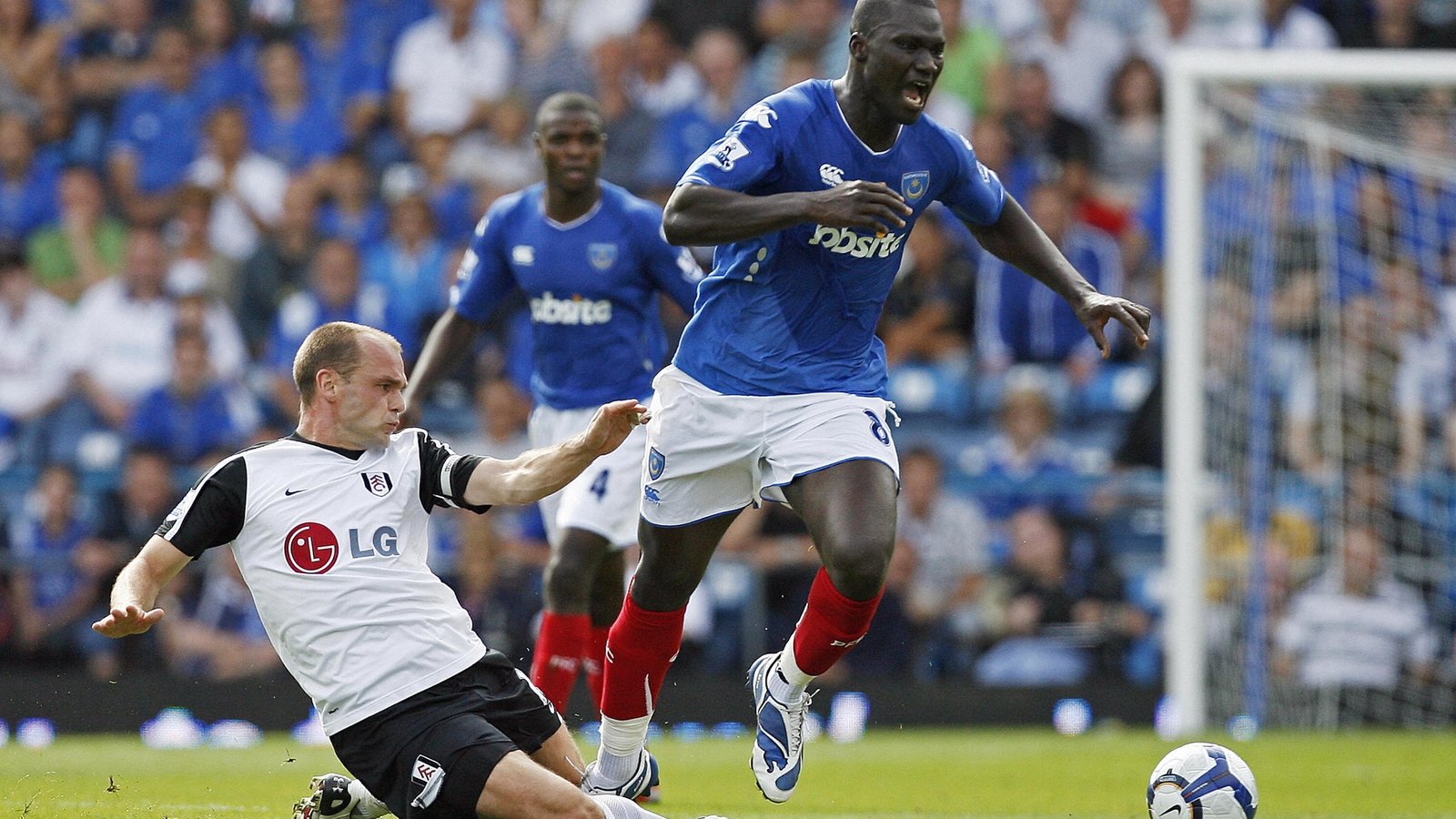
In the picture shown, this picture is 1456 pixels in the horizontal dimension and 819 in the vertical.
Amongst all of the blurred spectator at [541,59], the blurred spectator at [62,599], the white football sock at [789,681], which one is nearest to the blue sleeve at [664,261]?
the white football sock at [789,681]

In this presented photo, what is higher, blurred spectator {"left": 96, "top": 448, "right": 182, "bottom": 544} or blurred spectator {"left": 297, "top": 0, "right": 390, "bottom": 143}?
blurred spectator {"left": 297, "top": 0, "right": 390, "bottom": 143}

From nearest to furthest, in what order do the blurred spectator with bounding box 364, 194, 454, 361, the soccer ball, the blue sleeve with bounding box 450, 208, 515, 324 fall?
1. the soccer ball
2. the blue sleeve with bounding box 450, 208, 515, 324
3. the blurred spectator with bounding box 364, 194, 454, 361

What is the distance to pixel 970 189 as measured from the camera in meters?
6.49

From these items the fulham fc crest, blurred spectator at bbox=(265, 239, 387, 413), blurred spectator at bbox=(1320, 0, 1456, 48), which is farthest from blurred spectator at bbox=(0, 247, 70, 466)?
blurred spectator at bbox=(1320, 0, 1456, 48)

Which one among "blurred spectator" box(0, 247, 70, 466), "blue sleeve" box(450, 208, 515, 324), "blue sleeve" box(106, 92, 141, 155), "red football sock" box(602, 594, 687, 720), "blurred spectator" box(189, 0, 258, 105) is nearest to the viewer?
"red football sock" box(602, 594, 687, 720)

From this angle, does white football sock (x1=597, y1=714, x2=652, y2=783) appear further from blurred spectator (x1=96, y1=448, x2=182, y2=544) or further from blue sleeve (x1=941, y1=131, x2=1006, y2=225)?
blurred spectator (x1=96, y1=448, x2=182, y2=544)

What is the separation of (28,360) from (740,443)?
9.97 m

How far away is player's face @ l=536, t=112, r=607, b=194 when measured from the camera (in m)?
8.56

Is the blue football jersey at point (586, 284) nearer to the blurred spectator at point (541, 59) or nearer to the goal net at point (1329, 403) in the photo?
the goal net at point (1329, 403)

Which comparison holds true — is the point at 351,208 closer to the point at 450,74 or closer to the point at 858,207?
the point at 450,74

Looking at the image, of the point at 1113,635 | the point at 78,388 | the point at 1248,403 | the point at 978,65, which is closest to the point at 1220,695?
the point at 1113,635

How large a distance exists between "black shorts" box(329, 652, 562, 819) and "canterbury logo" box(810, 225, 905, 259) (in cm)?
176

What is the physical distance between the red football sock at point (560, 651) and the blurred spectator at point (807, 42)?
26.6 ft

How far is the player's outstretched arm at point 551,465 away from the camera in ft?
17.5
